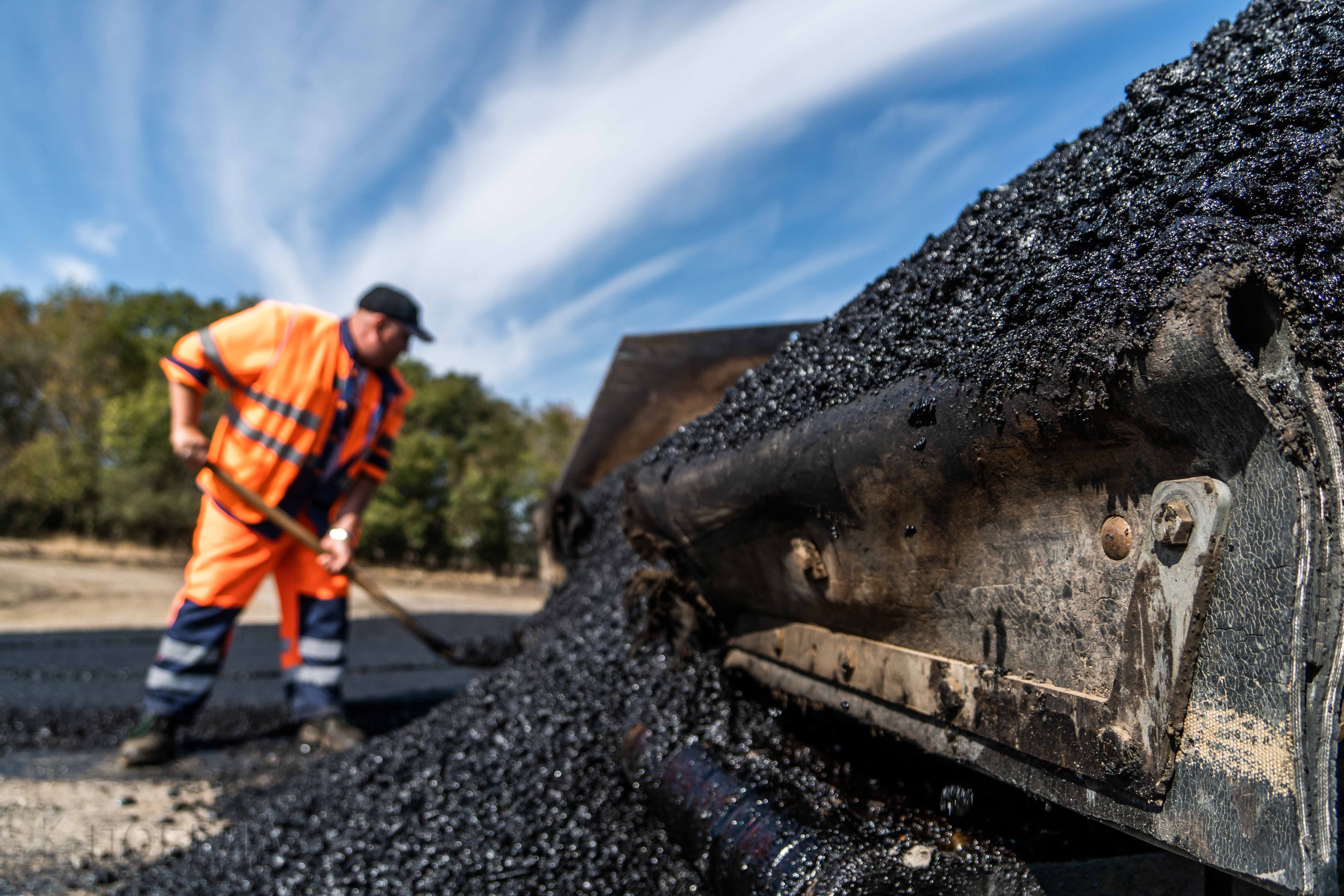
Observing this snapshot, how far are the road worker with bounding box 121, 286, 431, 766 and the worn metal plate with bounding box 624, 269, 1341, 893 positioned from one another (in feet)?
7.85

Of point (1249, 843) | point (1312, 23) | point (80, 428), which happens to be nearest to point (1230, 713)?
point (1249, 843)

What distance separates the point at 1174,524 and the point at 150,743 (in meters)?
3.30

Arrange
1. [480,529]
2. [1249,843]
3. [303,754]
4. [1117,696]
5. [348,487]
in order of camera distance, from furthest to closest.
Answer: [480,529] < [348,487] < [303,754] < [1117,696] < [1249,843]

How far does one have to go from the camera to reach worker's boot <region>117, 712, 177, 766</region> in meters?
2.76

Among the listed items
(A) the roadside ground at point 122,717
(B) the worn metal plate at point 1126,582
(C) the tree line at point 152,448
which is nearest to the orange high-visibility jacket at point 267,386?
(A) the roadside ground at point 122,717

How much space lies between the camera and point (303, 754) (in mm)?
3008

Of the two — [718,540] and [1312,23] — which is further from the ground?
[1312,23]

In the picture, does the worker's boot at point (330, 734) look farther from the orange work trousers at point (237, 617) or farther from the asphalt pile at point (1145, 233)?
the asphalt pile at point (1145, 233)

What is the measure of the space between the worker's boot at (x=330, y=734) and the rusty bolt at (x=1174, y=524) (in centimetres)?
299

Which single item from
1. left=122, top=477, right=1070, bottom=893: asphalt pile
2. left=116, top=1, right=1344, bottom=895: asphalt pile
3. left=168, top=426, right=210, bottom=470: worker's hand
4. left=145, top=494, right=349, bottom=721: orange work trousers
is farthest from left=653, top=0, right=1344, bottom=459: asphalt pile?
left=168, top=426, right=210, bottom=470: worker's hand

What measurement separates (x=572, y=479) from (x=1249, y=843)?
2992 millimetres

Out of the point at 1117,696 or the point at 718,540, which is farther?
the point at 718,540

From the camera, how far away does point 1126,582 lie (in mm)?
792

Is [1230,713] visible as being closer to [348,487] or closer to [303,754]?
[303,754]
